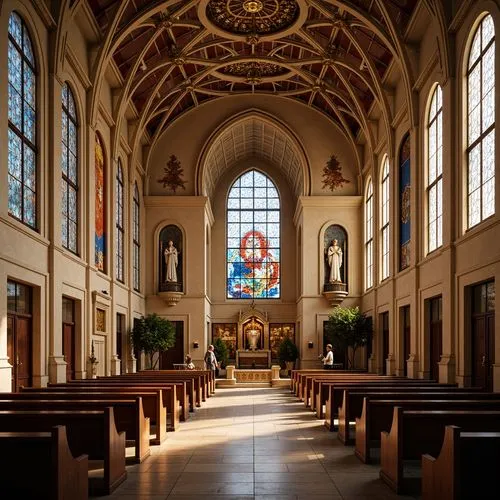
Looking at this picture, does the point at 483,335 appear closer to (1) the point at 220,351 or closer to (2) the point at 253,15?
(2) the point at 253,15

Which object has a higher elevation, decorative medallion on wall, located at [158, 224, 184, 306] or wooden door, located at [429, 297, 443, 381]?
decorative medallion on wall, located at [158, 224, 184, 306]

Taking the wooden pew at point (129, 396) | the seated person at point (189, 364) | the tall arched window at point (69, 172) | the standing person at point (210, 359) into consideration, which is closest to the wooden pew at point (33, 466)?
the wooden pew at point (129, 396)

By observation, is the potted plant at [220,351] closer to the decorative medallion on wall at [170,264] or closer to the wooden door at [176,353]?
the wooden door at [176,353]

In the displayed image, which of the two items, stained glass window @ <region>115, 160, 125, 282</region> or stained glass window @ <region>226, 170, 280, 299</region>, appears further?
stained glass window @ <region>226, 170, 280, 299</region>

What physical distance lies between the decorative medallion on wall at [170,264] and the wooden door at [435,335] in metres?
13.7

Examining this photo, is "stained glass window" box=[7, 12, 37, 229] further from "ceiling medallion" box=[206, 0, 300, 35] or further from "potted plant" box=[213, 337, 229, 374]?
"potted plant" box=[213, 337, 229, 374]

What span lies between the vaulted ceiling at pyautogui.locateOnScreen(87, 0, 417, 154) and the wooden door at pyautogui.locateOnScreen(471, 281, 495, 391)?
8.27 metres

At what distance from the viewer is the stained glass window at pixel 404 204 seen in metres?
22.3

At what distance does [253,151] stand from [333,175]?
21.1 feet

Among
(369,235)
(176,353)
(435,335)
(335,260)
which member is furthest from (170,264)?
(435,335)

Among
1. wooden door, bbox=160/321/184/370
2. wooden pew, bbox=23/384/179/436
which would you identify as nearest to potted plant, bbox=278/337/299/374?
wooden door, bbox=160/321/184/370

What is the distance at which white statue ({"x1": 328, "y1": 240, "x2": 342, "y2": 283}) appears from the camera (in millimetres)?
30859

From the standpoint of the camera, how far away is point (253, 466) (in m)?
9.81

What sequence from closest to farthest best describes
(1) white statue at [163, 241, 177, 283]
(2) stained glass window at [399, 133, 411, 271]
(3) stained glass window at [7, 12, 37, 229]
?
(3) stained glass window at [7, 12, 37, 229] < (2) stained glass window at [399, 133, 411, 271] < (1) white statue at [163, 241, 177, 283]
